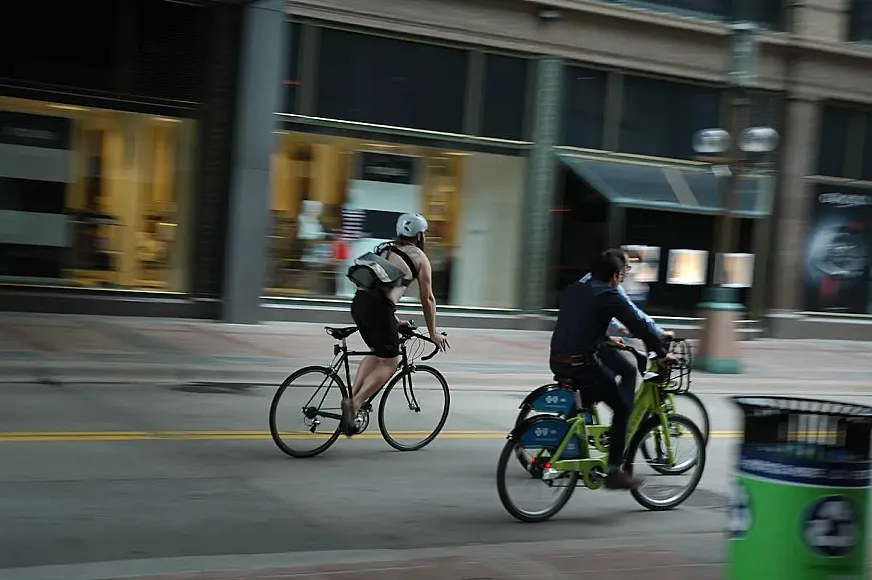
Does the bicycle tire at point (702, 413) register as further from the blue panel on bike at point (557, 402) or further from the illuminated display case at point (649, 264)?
the illuminated display case at point (649, 264)

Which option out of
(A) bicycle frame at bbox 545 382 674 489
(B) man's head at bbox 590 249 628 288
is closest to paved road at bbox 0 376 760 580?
(A) bicycle frame at bbox 545 382 674 489

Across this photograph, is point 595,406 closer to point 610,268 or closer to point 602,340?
point 602,340

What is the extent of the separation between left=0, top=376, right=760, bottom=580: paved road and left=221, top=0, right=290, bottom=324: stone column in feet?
21.3

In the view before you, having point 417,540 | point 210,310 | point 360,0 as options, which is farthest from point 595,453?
point 360,0

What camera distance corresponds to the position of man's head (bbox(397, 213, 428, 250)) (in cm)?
883

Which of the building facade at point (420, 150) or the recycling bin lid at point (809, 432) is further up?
the building facade at point (420, 150)

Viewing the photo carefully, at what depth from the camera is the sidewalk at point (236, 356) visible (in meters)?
12.5

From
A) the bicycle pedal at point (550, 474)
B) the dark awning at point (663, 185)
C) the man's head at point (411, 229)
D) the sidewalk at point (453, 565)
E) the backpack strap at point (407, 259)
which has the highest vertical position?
the dark awning at point (663, 185)

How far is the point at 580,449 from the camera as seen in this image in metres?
7.39

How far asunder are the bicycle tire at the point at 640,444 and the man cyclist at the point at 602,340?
0.20 metres

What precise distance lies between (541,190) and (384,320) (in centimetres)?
1137

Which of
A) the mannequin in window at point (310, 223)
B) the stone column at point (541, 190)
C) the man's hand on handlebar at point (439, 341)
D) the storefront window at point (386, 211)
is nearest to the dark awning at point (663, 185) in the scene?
the stone column at point (541, 190)

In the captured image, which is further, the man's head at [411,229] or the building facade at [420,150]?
the building facade at [420,150]

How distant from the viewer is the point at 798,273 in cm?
2236
